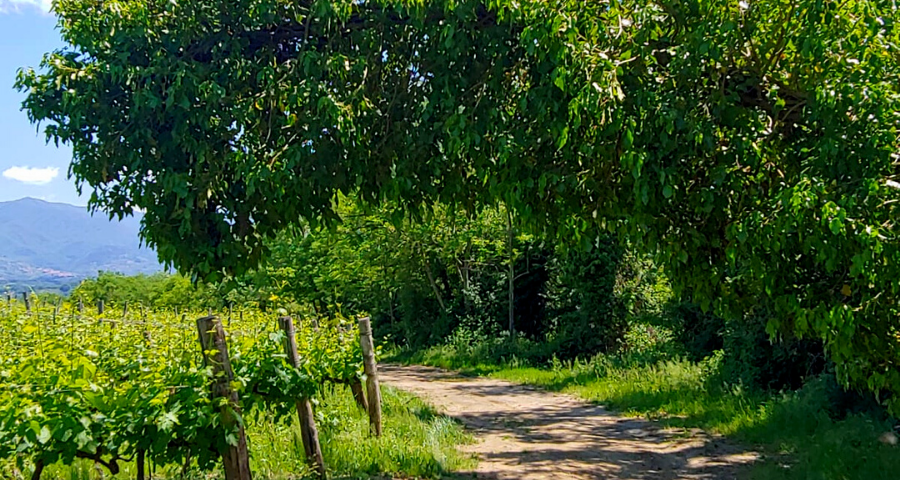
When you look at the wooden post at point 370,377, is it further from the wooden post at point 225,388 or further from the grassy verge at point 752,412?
the grassy verge at point 752,412

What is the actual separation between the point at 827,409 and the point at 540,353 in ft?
36.9

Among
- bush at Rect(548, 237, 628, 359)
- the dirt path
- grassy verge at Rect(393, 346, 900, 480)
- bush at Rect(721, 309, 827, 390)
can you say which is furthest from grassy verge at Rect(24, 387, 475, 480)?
bush at Rect(548, 237, 628, 359)

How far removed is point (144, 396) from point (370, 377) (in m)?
4.20

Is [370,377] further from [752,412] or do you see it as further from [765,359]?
[765,359]

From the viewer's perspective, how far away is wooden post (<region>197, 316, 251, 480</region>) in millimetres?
5711

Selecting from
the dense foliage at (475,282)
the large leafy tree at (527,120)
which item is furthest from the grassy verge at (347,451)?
the dense foliage at (475,282)

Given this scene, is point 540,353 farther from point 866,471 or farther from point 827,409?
point 866,471

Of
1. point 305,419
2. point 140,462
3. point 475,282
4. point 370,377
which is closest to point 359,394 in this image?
point 370,377

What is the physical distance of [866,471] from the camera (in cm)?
732

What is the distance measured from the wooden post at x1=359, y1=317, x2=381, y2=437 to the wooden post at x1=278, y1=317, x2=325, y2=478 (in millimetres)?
1591

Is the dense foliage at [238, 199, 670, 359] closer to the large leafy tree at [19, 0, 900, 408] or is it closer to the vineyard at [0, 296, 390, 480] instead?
the vineyard at [0, 296, 390, 480]

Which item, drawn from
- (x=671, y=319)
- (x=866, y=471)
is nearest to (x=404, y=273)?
(x=671, y=319)

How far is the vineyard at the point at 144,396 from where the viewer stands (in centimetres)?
476

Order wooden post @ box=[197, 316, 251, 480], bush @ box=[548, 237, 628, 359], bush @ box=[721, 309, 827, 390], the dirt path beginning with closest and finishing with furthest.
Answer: wooden post @ box=[197, 316, 251, 480], the dirt path, bush @ box=[721, 309, 827, 390], bush @ box=[548, 237, 628, 359]
